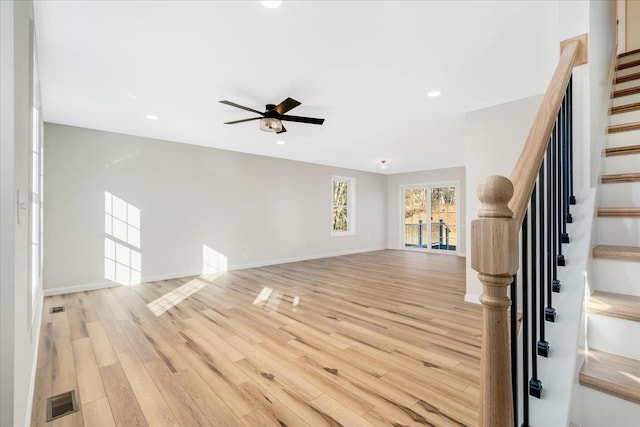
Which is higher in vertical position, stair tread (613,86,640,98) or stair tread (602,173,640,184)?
stair tread (613,86,640,98)

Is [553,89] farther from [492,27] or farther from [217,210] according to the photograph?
[217,210]

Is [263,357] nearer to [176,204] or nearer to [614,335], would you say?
[614,335]

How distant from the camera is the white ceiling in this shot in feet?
6.22

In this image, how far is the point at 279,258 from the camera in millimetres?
6715

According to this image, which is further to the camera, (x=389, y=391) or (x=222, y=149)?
(x=222, y=149)

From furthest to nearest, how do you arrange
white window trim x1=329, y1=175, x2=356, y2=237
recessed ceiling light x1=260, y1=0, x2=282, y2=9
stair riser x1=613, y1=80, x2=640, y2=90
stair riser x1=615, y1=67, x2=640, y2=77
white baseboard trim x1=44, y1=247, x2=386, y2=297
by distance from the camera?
1. white window trim x1=329, y1=175, x2=356, y2=237
2. white baseboard trim x1=44, y1=247, x2=386, y2=297
3. stair riser x1=615, y1=67, x2=640, y2=77
4. stair riser x1=613, y1=80, x2=640, y2=90
5. recessed ceiling light x1=260, y1=0, x2=282, y2=9

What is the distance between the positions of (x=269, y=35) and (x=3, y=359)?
2.29 metres

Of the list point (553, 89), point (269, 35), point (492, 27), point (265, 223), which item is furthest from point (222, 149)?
point (553, 89)

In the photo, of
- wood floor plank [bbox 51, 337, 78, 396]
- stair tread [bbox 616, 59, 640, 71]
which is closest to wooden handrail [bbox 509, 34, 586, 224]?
stair tread [bbox 616, 59, 640, 71]

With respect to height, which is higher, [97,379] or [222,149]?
[222,149]

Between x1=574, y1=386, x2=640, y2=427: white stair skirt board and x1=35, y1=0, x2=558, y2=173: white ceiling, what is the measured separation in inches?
83.0

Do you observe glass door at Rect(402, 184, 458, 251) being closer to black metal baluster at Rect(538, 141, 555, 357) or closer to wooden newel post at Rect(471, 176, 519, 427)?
black metal baluster at Rect(538, 141, 555, 357)

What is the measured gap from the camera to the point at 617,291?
4.27ft

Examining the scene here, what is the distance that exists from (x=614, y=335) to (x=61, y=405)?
2883 mm
